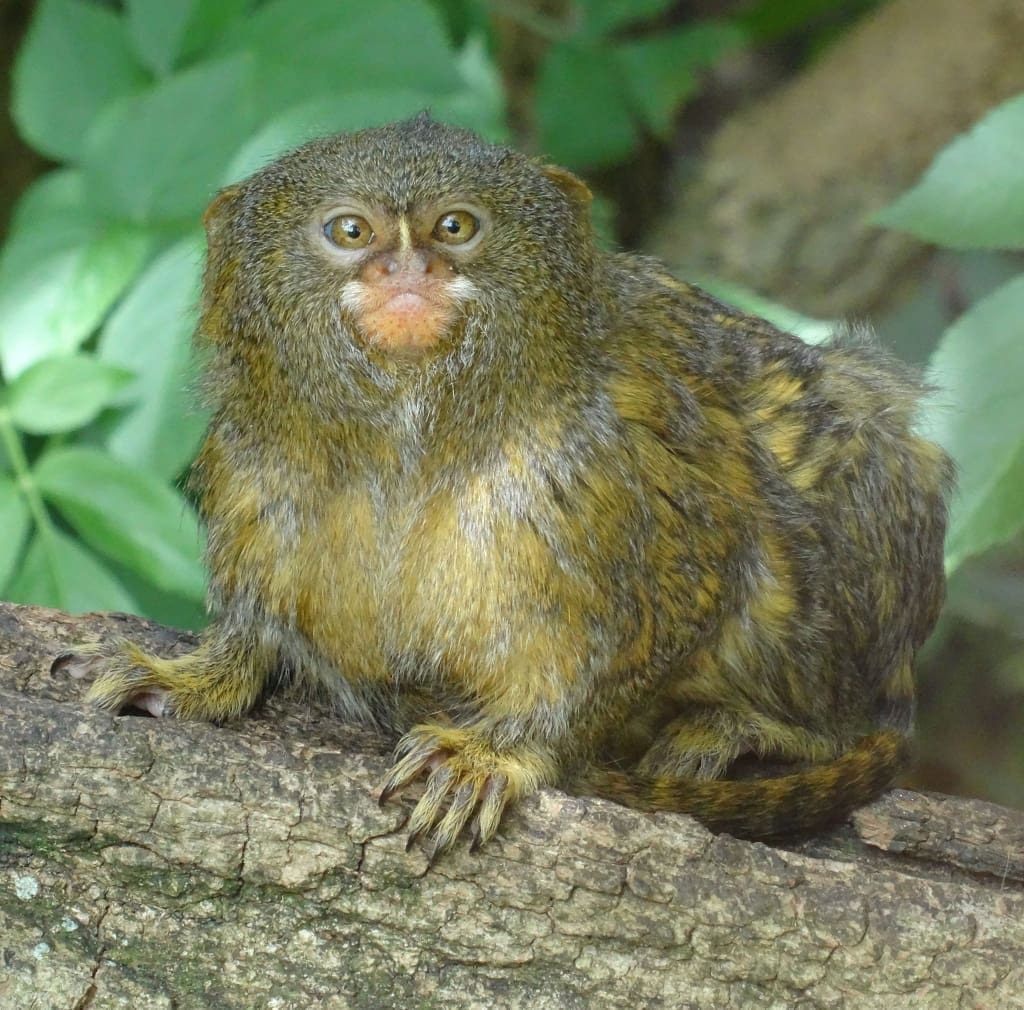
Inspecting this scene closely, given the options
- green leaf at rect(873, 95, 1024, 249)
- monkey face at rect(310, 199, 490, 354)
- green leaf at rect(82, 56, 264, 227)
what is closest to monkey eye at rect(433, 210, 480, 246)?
monkey face at rect(310, 199, 490, 354)

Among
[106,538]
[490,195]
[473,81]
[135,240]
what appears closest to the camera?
[490,195]

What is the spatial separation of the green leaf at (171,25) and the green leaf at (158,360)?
0.74 metres

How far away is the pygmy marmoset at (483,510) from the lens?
7.71 feet

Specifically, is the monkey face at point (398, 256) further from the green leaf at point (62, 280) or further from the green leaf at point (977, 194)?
the green leaf at point (62, 280)

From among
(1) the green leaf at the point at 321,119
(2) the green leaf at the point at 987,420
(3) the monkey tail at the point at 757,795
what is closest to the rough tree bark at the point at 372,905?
(3) the monkey tail at the point at 757,795

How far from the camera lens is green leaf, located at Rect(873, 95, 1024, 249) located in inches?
102

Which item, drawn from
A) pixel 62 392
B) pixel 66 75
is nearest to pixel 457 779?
pixel 62 392

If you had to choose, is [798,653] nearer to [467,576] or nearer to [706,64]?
[467,576]

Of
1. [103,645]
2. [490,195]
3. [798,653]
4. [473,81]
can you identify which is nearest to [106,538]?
[103,645]

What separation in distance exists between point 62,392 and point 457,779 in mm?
1314

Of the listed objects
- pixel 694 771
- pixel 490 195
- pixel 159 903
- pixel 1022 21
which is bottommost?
pixel 159 903

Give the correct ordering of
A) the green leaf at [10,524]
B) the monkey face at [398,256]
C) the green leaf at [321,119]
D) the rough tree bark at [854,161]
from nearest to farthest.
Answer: the monkey face at [398,256]
the green leaf at [10,524]
the green leaf at [321,119]
the rough tree bark at [854,161]

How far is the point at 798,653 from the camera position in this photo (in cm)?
283

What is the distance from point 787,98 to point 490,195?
3.58m
